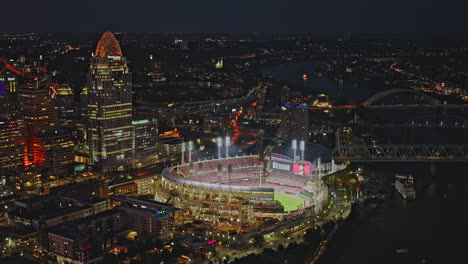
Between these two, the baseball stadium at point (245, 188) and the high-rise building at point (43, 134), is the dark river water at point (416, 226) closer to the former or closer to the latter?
the baseball stadium at point (245, 188)

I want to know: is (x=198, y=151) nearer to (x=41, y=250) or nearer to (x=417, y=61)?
(x=41, y=250)

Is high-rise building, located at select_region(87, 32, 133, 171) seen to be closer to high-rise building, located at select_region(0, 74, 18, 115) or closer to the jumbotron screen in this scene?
high-rise building, located at select_region(0, 74, 18, 115)

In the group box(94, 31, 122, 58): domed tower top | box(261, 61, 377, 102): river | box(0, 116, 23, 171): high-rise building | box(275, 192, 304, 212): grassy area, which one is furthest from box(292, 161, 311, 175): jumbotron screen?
box(261, 61, 377, 102): river

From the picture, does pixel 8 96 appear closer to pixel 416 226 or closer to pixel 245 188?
pixel 245 188

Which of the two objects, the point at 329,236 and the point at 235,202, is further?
the point at 235,202

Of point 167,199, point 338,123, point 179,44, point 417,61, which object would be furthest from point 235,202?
point 179,44

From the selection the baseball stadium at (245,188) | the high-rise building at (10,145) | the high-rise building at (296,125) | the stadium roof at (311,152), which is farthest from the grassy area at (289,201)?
the high-rise building at (10,145)
